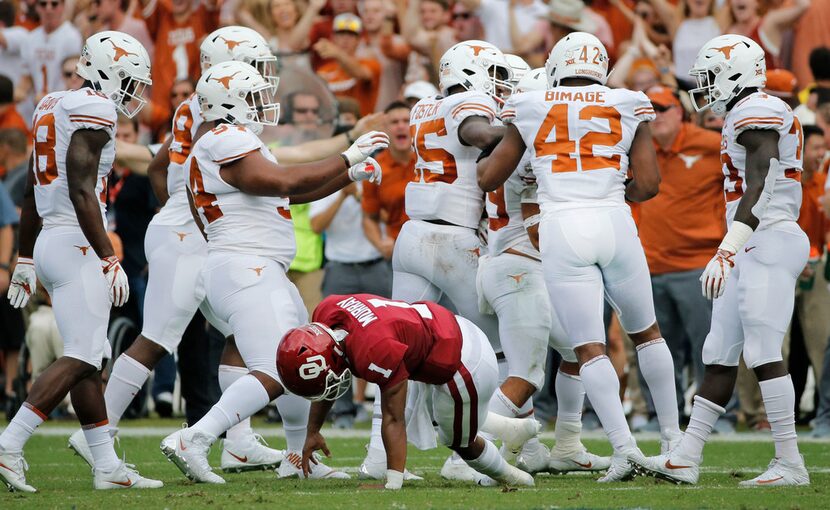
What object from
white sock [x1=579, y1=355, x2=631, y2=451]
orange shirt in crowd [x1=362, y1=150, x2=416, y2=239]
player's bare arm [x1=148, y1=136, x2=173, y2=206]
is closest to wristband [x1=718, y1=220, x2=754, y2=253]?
white sock [x1=579, y1=355, x2=631, y2=451]

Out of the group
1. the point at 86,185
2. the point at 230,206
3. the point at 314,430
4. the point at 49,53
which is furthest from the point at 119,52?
the point at 49,53

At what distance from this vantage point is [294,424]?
25.4 feet

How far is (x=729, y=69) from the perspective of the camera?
7285 millimetres

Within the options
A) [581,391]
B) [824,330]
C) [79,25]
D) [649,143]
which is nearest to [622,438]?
[581,391]

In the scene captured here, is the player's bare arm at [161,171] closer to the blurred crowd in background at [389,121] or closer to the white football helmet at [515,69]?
the blurred crowd in background at [389,121]

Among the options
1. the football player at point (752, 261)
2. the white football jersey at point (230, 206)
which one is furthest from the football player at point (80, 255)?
the football player at point (752, 261)

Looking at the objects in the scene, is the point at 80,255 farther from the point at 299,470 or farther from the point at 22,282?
the point at 299,470

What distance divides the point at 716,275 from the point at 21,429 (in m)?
3.63

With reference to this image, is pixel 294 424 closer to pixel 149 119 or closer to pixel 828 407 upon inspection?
pixel 828 407

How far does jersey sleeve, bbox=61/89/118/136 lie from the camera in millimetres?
7223

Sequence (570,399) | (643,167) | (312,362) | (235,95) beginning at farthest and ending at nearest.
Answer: (570,399)
(235,95)
(643,167)
(312,362)

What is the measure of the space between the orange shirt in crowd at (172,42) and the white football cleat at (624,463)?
328 inches

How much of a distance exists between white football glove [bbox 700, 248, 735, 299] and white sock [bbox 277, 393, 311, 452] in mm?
2313

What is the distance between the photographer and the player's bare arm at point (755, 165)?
272 inches
